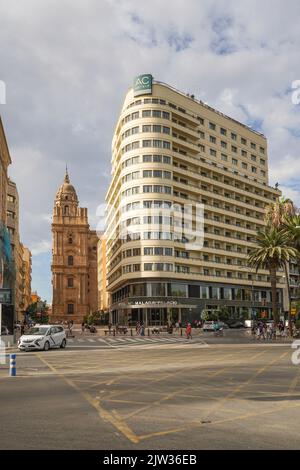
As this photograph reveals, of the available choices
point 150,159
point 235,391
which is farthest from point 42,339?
point 150,159

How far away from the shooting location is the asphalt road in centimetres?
843

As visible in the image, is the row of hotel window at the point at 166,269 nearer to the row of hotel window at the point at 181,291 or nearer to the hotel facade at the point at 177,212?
the hotel facade at the point at 177,212

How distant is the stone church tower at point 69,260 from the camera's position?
443 feet

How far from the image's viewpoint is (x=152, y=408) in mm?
11414

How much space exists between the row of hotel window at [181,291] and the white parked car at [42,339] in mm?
40366

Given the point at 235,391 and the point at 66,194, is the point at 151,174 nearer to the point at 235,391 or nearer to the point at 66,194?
the point at 235,391

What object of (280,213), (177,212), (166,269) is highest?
(177,212)

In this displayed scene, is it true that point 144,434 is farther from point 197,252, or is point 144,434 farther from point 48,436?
point 197,252

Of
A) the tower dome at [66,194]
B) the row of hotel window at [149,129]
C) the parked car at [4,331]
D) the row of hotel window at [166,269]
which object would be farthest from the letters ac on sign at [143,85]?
the tower dome at [66,194]

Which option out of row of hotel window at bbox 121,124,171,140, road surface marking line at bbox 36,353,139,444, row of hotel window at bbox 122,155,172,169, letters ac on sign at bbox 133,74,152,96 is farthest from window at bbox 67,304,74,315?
road surface marking line at bbox 36,353,139,444

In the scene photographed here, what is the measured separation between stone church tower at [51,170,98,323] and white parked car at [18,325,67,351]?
9882cm

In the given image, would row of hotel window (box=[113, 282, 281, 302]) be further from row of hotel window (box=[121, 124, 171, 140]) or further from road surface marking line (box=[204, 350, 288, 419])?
road surface marking line (box=[204, 350, 288, 419])

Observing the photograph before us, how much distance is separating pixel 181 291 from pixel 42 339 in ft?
158

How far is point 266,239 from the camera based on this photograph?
2188 inches
